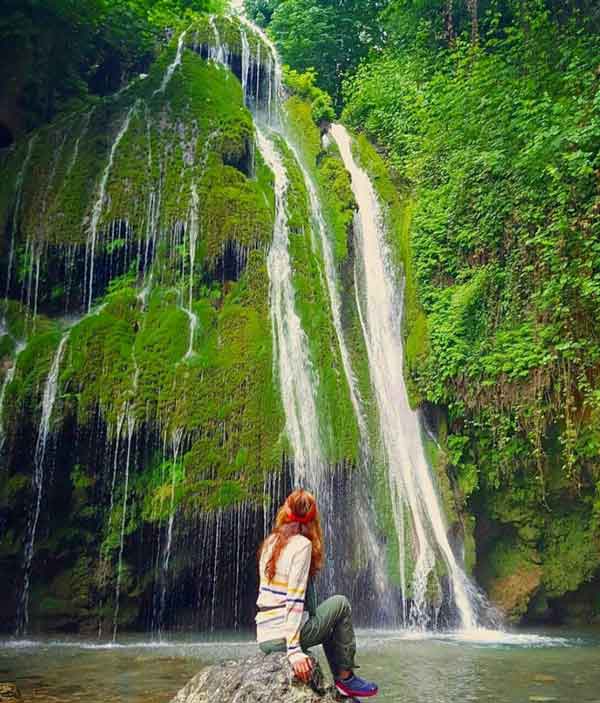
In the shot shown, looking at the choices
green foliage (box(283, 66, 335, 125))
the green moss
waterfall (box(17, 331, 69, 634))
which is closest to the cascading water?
the green moss

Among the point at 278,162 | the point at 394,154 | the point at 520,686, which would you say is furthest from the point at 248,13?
the point at 520,686

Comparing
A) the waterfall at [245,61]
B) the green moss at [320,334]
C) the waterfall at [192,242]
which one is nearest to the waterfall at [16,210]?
the waterfall at [192,242]

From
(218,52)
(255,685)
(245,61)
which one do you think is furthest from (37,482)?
(245,61)

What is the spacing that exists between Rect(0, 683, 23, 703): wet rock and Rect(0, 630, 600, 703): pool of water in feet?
1.82

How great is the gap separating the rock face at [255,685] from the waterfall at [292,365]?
18.1 feet

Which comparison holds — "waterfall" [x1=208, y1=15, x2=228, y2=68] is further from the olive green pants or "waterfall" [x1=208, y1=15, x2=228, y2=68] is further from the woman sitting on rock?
the olive green pants

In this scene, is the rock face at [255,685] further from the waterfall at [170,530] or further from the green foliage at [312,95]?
the green foliage at [312,95]

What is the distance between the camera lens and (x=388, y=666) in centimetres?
618

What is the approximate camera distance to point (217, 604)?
30.1 feet

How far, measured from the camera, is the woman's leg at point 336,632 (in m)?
3.43

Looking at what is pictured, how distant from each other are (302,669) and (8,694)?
90.4 inches

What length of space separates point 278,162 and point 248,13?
1130 cm

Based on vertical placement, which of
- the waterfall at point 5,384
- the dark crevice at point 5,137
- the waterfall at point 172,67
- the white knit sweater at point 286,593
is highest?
the waterfall at point 172,67

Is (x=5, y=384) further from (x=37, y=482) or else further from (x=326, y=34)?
(x=326, y=34)
